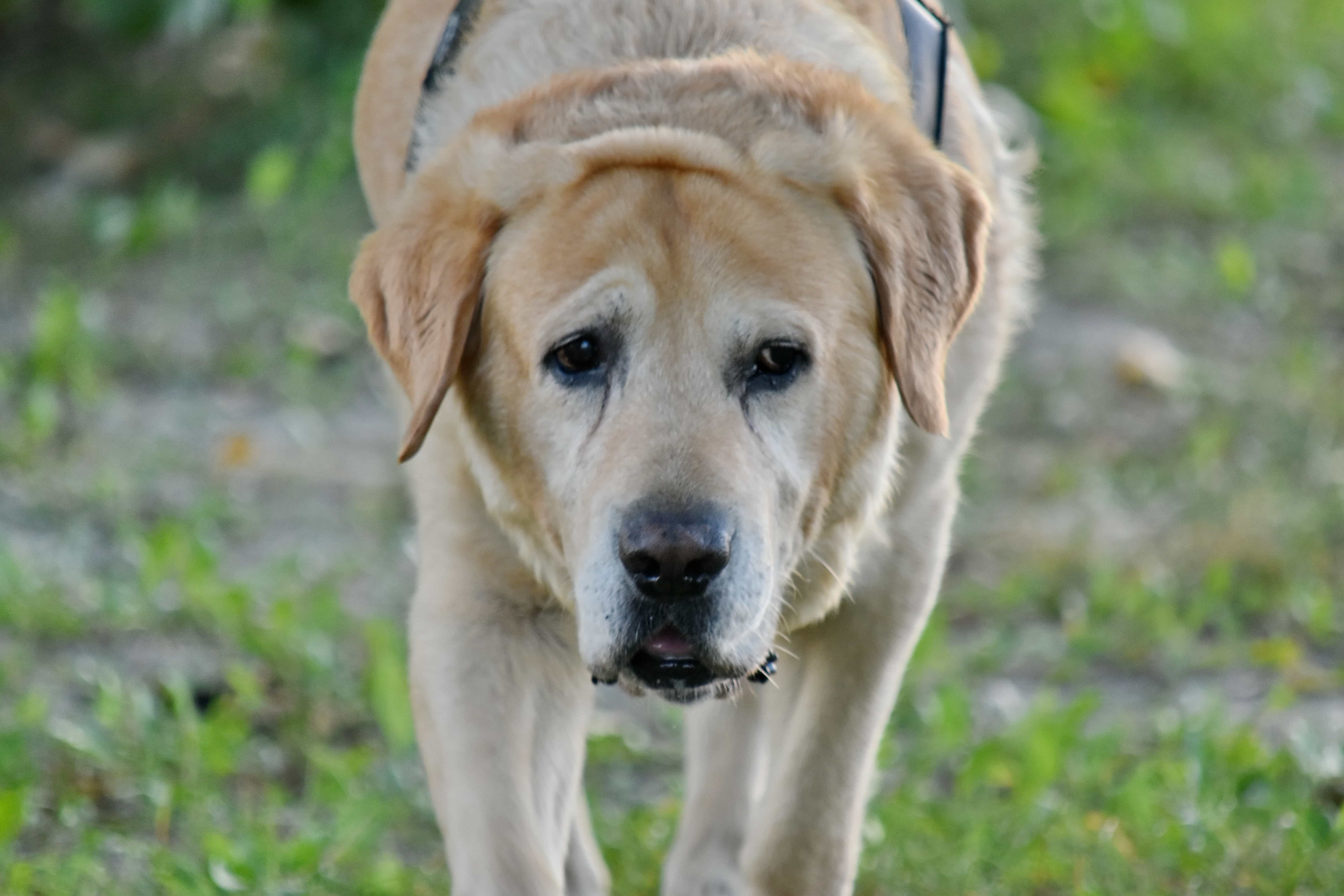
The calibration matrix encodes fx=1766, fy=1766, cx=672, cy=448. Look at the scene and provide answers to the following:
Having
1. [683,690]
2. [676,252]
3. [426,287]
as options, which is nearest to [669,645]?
[683,690]

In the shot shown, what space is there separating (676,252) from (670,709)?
187cm

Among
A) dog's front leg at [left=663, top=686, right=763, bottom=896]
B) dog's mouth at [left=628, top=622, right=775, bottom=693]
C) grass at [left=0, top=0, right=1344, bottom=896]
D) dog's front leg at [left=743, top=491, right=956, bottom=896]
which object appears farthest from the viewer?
grass at [left=0, top=0, right=1344, bottom=896]

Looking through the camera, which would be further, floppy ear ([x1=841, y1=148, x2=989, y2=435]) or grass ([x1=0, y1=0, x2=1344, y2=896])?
grass ([x1=0, y1=0, x2=1344, y2=896])

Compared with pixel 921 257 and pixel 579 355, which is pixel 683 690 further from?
pixel 921 257

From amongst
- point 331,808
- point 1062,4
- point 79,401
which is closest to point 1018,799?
point 331,808

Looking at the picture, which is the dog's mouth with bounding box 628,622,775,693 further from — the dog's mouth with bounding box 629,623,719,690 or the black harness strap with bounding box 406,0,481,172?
the black harness strap with bounding box 406,0,481,172

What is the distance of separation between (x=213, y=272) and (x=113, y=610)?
2.32 meters

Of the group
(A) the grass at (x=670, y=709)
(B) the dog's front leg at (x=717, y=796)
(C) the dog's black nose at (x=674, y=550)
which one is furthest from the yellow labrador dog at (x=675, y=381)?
(A) the grass at (x=670, y=709)

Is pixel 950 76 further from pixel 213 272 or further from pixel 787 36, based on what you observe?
pixel 213 272

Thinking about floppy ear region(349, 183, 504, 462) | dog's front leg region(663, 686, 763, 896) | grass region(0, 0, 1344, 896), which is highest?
floppy ear region(349, 183, 504, 462)

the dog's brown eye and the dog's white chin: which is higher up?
the dog's brown eye

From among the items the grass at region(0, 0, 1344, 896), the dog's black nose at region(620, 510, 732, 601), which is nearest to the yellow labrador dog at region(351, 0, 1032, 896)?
the dog's black nose at region(620, 510, 732, 601)

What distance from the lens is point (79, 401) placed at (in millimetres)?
5512

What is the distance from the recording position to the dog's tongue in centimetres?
254
